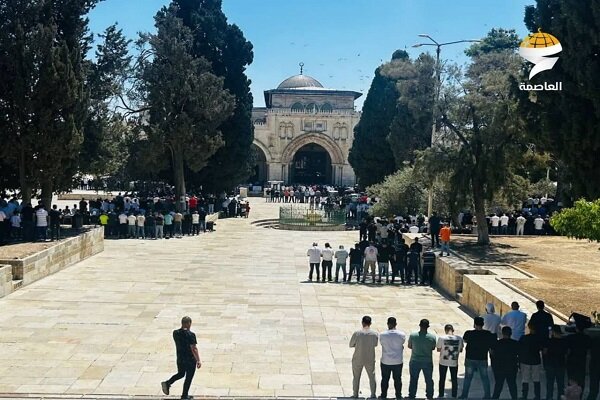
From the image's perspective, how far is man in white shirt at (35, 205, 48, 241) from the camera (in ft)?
57.1

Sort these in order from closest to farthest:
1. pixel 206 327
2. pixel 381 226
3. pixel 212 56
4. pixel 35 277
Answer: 1. pixel 206 327
2. pixel 35 277
3. pixel 381 226
4. pixel 212 56

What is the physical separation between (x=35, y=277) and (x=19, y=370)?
6.70 metres

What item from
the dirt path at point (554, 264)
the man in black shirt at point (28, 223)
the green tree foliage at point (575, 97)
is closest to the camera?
the green tree foliage at point (575, 97)

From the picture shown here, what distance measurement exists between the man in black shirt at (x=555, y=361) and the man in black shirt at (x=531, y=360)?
0.31ft

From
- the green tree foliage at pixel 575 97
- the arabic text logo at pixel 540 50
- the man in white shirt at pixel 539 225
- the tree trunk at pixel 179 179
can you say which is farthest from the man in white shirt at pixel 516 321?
the tree trunk at pixel 179 179

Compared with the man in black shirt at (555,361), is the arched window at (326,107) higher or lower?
higher

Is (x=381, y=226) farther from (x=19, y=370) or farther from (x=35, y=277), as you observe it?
(x=19, y=370)

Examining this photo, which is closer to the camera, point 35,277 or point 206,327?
point 206,327

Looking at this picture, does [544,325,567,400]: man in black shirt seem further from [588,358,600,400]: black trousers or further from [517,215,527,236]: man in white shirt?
[517,215,527,236]: man in white shirt

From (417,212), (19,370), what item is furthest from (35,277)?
(417,212)

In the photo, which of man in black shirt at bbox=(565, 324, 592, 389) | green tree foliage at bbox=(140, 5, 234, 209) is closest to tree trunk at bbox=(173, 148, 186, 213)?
green tree foliage at bbox=(140, 5, 234, 209)

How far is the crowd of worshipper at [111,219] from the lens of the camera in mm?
17781

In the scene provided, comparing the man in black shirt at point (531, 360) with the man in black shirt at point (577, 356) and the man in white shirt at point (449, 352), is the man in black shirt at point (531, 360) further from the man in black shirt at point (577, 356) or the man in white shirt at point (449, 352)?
the man in white shirt at point (449, 352)

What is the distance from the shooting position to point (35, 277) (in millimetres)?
14719
